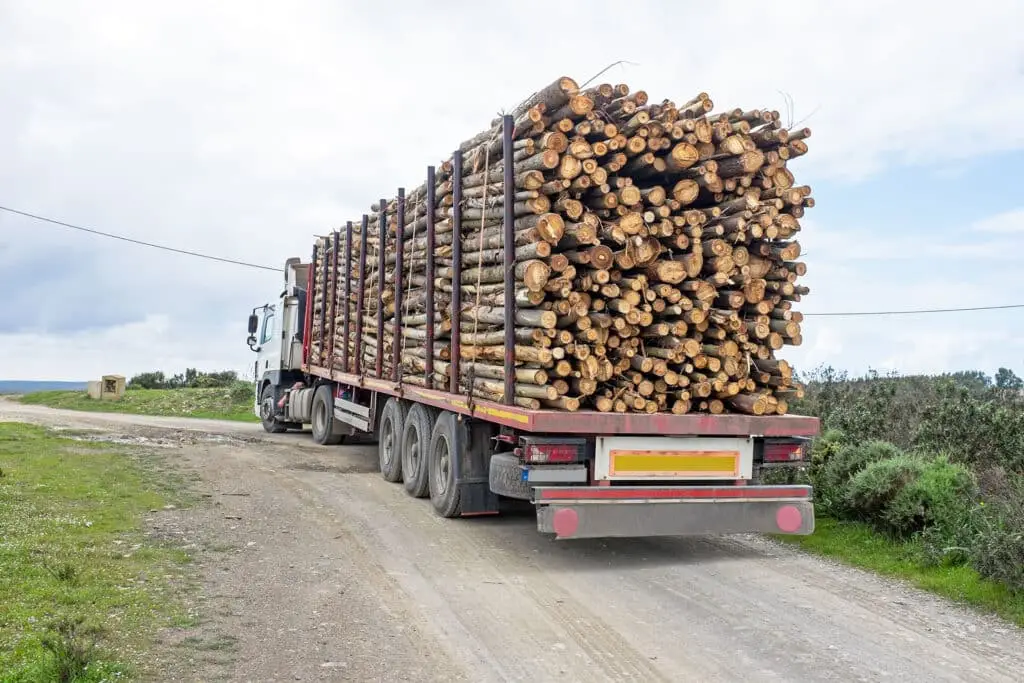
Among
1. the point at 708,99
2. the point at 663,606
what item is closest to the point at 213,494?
the point at 663,606

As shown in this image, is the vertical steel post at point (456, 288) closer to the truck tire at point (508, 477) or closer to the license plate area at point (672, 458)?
the truck tire at point (508, 477)

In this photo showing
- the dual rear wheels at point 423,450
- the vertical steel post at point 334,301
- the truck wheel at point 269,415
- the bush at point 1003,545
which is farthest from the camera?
the truck wheel at point 269,415

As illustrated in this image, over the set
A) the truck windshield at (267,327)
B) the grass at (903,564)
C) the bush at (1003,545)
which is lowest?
the grass at (903,564)

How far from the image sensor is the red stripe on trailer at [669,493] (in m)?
7.15

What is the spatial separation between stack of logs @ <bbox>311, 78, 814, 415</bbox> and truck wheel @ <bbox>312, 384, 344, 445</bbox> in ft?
26.7

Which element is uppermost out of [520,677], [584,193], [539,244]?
[584,193]

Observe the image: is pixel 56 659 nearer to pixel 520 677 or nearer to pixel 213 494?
pixel 520 677

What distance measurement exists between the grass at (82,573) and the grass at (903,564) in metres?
5.56

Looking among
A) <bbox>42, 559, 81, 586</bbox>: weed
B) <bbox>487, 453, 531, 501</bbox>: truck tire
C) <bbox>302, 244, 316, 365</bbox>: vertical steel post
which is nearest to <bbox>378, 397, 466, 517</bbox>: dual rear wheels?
<bbox>487, 453, 531, 501</bbox>: truck tire

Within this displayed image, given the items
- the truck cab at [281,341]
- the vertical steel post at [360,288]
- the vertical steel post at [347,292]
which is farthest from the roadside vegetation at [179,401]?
the vertical steel post at [360,288]

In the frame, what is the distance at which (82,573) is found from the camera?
21.4ft

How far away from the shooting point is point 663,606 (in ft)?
20.9

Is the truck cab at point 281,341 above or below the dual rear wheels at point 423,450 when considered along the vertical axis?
above

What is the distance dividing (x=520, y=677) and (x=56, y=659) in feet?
8.08
